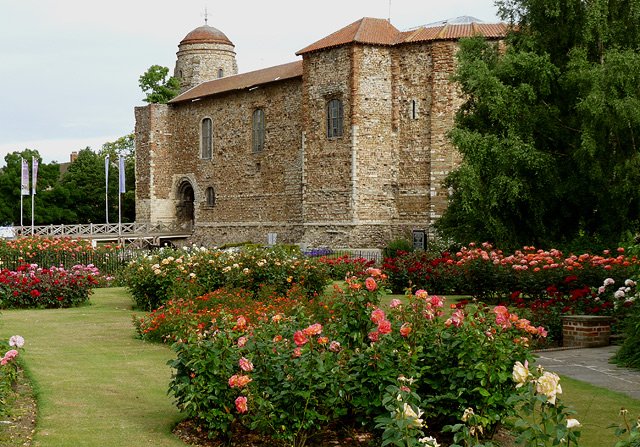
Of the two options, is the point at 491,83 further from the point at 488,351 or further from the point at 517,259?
the point at 488,351

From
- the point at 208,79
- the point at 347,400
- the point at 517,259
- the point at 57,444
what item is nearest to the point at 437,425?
the point at 347,400

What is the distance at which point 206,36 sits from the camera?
59.4 meters

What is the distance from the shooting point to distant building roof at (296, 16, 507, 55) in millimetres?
33281

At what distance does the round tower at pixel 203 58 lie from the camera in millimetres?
58062

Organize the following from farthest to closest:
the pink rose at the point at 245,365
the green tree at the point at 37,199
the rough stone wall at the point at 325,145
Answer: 1. the green tree at the point at 37,199
2. the rough stone wall at the point at 325,145
3. the pink rose at the point at 245,365

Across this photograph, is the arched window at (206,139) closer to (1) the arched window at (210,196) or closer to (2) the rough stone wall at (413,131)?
(1) the arched window at (210,196)

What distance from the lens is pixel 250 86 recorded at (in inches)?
1711

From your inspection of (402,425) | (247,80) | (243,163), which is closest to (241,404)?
(402,425)

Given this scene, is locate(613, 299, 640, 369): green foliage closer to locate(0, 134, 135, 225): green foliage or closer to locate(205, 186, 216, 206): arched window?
locate(205, 186, 216, 206): arched window

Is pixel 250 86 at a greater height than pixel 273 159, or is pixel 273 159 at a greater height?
pixel 250 86

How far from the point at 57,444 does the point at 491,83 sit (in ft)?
59.7

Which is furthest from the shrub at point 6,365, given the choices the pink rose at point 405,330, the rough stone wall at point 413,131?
the rough stone wall at point 413,131

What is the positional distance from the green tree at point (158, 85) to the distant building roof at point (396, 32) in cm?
2465

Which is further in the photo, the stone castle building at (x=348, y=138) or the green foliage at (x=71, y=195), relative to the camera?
the green foliage at (x=71, y=195)
